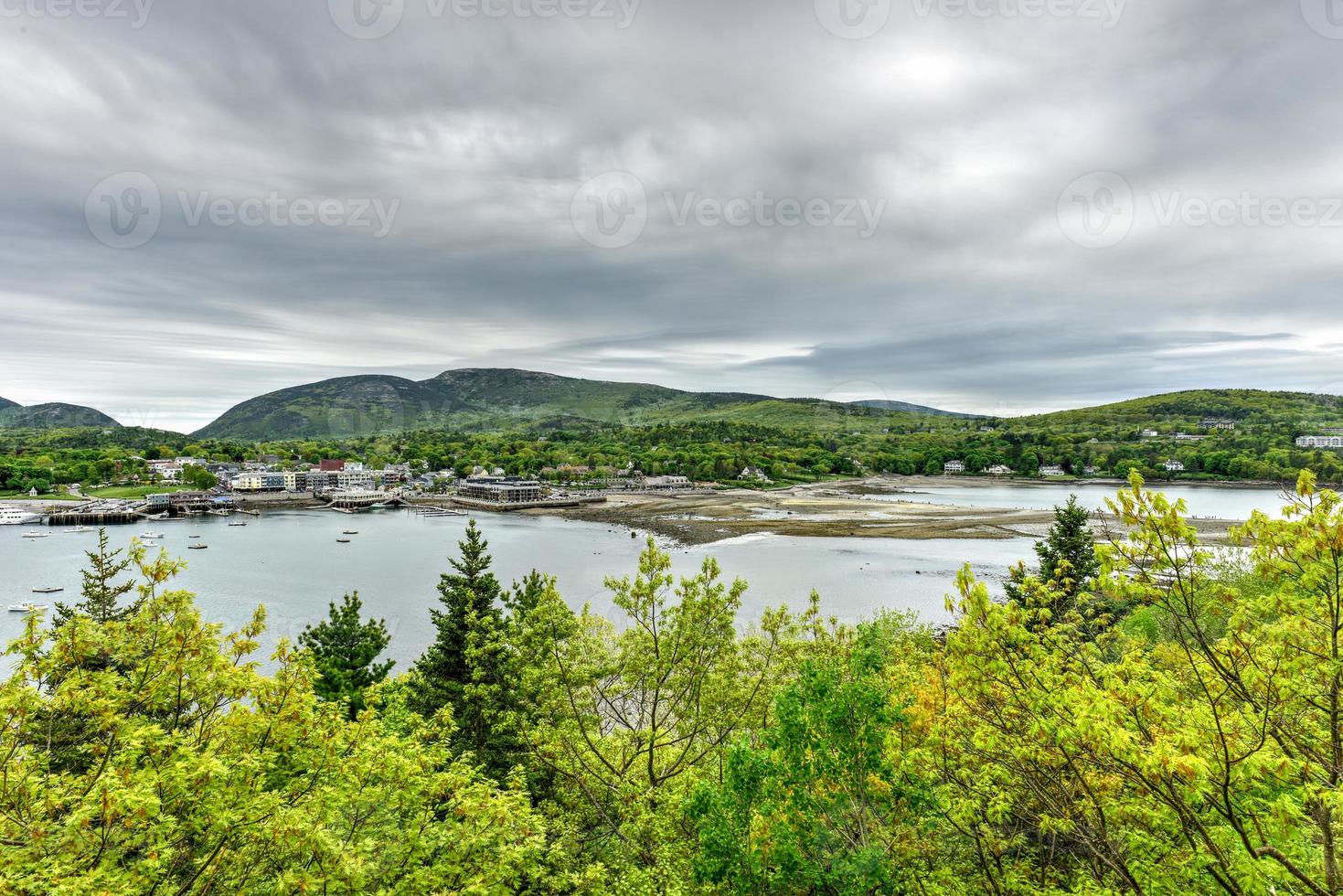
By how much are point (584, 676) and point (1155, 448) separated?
599 feet

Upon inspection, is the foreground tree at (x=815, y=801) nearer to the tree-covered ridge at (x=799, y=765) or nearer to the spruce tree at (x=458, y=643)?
the tree-covered ridge at (x=799, y=765)

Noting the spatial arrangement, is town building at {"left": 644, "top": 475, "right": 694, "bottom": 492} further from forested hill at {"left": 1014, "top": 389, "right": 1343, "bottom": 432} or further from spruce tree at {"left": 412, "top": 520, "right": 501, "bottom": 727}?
forested hill at {"left": 1014, "top": 389, "right": 1343, "bottom": 432}

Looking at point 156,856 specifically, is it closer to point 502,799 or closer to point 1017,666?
point 502,799

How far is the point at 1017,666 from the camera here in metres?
6.57

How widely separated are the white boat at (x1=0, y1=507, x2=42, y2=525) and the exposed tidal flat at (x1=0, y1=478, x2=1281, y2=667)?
22.1 ft

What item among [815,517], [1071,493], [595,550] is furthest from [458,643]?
[1071,493]

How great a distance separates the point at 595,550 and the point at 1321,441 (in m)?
177

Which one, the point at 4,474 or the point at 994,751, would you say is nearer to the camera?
the point at 994,751

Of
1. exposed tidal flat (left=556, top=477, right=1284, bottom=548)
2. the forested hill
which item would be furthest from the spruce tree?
the forested hill

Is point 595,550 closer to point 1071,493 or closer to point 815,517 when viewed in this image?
point 815,517

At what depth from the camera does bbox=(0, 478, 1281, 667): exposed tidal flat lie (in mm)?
44969

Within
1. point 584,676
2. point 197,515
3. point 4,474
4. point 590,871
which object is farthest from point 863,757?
Result: point 4,474

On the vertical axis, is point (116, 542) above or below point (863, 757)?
below

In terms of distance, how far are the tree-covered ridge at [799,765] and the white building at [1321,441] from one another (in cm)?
19088
